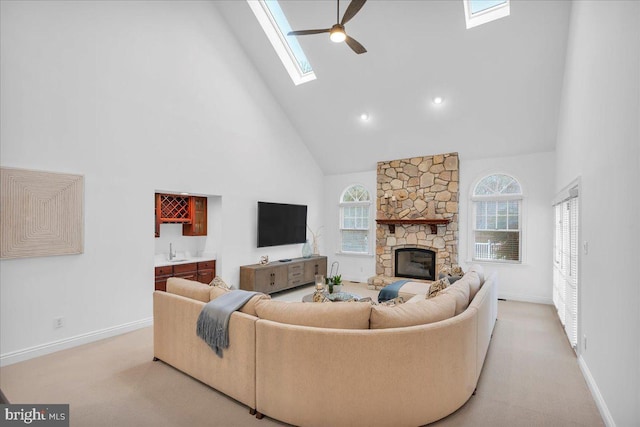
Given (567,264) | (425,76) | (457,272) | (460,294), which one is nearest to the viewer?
(460,294)

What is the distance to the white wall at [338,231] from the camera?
25.4 feet

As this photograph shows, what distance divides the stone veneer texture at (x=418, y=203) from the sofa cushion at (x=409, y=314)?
4360mm

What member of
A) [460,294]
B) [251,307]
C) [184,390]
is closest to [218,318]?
[251,307]

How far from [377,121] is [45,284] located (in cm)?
580

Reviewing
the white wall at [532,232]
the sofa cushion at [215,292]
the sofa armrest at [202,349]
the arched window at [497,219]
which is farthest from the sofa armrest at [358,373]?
the arched window at [497,219]

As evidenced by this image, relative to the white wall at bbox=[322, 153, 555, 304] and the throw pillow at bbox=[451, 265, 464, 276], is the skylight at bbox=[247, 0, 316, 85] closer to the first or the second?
the white wall at bbox=[322, 153, 555, 304]

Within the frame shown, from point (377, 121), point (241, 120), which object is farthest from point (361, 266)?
point (241, 120)

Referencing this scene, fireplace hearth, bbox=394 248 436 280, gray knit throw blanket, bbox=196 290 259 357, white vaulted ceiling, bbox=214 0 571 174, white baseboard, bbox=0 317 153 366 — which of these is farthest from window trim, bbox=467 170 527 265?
white baseboard, bbox=0 317 153 366

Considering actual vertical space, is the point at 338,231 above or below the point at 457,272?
above

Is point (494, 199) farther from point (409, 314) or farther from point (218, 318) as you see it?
point (218, 318)

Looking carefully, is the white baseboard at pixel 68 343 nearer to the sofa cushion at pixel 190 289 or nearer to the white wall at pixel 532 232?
the sofa cushion at pixel 190 289

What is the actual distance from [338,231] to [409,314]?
5869mm

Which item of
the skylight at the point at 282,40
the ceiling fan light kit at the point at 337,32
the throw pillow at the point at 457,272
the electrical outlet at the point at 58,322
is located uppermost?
the skylight at the point at 282,40

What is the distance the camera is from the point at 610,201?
7.72 feet
